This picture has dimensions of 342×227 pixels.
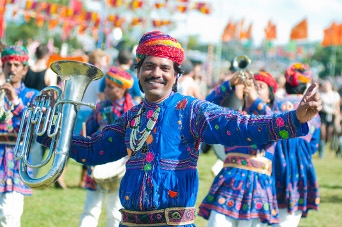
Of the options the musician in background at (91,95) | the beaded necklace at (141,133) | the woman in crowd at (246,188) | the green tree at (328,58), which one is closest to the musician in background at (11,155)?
the woman in crowd at (246,188)

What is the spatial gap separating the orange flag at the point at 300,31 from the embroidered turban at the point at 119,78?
2503 cm

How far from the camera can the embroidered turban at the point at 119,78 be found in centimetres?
681

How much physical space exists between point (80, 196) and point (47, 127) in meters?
5.70

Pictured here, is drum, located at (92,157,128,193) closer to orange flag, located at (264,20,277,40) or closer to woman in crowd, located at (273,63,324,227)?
woman in crowd, located at (273,63,324,227)

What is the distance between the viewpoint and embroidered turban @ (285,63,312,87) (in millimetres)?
6570

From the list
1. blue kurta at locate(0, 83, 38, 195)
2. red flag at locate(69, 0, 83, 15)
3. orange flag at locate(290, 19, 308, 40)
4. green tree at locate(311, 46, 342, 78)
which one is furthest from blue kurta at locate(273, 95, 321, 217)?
green tree at locate(311, 46, 342, 78)

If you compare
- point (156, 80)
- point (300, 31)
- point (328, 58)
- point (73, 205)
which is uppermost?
point (328, 58)

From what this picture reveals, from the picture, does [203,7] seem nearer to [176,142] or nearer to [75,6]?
[75,6]

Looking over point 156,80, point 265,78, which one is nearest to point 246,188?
point 265,78

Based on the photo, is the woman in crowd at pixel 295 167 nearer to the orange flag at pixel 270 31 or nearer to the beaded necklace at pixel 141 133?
the beaded necklace at pixel 141 133

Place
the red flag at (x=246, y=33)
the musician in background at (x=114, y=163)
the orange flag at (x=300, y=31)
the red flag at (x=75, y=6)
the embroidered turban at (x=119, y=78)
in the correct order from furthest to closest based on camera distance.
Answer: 1. the red flag at (x=246, y=33)
2. the red flag at (x=75, y=6)
3. the orange flag at (x=300, y=31)
4. the embroidered turban at (x=119, y=78)
5. the musician in background at (x=114, y=163)

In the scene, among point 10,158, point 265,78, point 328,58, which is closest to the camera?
point 10,158

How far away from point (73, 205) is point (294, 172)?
3.42 m

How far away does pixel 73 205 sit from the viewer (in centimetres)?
878
